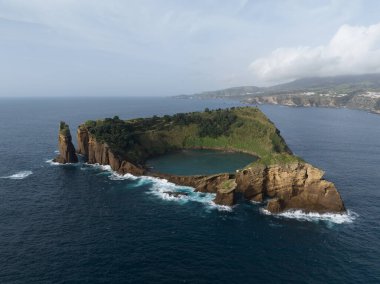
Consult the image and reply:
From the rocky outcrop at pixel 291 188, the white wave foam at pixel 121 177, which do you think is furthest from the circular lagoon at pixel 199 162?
the rocky outcrop at pixel 291 188

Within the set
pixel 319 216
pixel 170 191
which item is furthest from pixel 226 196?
pixel 319 216

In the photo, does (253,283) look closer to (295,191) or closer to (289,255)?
(289,255)

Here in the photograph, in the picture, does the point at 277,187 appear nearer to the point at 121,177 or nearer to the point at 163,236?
the point at 163,236

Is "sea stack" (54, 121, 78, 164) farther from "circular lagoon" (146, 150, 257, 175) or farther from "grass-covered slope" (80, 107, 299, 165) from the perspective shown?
"circular lagoon" (146, 150, 257, 175)

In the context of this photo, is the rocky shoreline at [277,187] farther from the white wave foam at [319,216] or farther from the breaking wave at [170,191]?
the breaking wave at [170,191]

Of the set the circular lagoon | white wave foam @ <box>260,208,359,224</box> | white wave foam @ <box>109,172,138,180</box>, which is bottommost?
white wave foam @ <box>260,208,359,224</box>

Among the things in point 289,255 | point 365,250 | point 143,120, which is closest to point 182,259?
point 289,255

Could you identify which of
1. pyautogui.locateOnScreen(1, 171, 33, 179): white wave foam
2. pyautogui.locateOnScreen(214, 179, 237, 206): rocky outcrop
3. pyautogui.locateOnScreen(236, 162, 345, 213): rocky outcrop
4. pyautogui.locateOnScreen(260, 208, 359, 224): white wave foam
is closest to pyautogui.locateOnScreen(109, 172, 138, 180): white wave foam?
pyautogui.locateOnScreen(1, 171, 33, 179): white wave foam
